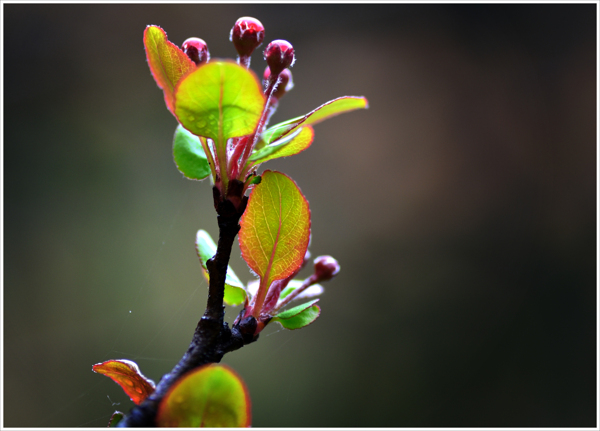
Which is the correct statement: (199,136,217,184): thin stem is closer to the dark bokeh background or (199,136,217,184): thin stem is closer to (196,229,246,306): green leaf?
(196,229,246,306): green leaf

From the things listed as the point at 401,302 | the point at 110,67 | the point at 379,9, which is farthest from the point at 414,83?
the point at 110,67

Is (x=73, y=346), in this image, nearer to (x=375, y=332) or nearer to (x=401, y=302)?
(x=375, y=332)

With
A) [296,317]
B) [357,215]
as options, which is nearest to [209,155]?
[296,317]

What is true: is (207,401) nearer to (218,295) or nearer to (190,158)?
(218,295)

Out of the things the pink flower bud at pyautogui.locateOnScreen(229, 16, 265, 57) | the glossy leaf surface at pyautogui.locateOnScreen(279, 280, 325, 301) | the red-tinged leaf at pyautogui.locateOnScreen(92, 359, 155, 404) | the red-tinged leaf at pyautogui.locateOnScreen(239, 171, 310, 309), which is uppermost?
the pink flower bud at pyautogui.locateOnScreen(229, 16, 265, 57)

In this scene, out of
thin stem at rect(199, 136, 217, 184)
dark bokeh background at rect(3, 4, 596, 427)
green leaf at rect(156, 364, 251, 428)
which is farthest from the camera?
dark bokeh background at rect(3, 4, 596, 427)

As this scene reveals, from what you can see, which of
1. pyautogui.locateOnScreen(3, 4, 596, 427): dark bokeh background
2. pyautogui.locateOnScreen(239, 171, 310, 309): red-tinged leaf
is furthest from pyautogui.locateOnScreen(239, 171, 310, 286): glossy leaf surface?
pyautogui.locateOnScreen(3, 4, 596, 427): dark bokeh background
